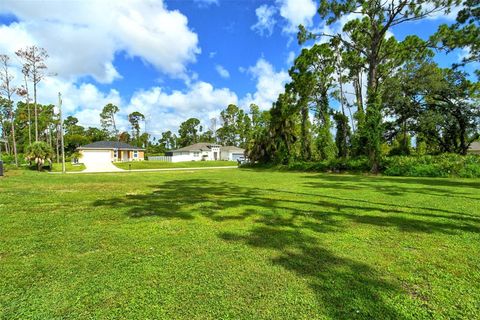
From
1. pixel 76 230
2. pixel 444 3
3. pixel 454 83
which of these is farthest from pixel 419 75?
pixel 76 230

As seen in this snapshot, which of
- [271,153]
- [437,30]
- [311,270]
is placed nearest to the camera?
[311,270]

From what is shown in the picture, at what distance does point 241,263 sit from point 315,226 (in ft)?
6.32

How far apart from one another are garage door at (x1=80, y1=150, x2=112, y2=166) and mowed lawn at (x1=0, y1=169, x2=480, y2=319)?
35682 mm

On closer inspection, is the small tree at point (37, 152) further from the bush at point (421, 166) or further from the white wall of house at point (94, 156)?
the bush at point (421, 166)

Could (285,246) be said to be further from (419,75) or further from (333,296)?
(419,75)

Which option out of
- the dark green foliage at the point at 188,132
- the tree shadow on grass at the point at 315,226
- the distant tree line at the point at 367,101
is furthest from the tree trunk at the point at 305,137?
the dark green foliage at the point at 188,132

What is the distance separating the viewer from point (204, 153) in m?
51.2

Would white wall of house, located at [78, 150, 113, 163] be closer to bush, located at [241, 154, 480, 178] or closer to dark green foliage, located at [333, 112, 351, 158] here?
dark green foliage, located at [333, 112, 351, 158]

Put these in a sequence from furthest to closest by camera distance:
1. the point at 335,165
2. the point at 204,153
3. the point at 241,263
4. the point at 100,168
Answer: the point at 204,153 < the point at 100,168 < the point at 335,165 < the point at 241,263

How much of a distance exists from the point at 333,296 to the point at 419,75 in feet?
80.5

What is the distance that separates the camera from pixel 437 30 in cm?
1534

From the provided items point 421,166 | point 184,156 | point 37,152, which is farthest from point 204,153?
point 421,166

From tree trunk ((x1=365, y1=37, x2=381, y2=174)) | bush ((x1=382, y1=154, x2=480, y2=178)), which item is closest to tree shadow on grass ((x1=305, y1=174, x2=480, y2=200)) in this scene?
bush ((x1=382, y1=154, x2=480, y2=178))

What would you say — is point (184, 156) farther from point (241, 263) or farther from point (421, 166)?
point (241, 263)
